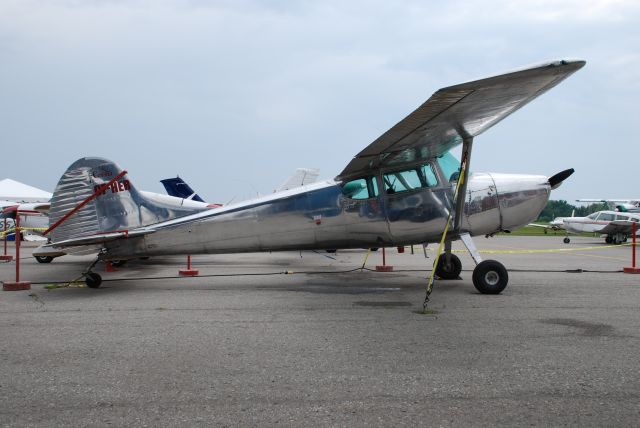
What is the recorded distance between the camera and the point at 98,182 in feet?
29.9

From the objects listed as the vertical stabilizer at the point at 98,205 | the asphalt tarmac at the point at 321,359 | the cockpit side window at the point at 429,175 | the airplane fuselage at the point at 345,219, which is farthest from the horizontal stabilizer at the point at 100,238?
the cockpit side window at the point at 429,175

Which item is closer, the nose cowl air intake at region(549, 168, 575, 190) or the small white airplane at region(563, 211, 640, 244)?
the nose cowl air intake at region(549, 168, 575, 190)

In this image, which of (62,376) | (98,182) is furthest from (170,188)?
(62,376)

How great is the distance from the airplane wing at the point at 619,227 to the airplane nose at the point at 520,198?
23307mm

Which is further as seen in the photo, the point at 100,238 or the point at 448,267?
the point at 448,267

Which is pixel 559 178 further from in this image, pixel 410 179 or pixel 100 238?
pixel 100 238

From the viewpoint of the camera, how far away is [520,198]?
8.74 meters

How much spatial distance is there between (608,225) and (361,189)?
1012 inches

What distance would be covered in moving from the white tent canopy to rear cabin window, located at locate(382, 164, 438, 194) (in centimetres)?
2882

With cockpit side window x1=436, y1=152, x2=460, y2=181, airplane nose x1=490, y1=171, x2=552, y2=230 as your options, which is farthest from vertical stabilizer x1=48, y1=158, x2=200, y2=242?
airplane nose x1=490, y1=171, x2=552, y2=230

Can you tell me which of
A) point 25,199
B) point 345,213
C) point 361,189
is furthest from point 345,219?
point 25,199

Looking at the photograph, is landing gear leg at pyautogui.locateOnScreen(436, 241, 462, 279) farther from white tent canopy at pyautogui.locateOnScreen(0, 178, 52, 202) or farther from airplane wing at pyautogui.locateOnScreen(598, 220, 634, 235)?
white tent canopy at pyautogui.locateOnScreen(0, 178, 52, 202)

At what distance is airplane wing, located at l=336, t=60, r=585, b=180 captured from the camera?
5887 millimetres

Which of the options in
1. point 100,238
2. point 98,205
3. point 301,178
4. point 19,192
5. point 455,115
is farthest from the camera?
point 19,192
